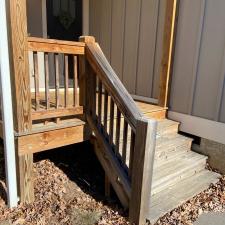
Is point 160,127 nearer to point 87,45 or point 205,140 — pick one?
point 205,140

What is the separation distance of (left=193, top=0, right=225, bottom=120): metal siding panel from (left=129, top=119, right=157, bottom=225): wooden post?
166cm

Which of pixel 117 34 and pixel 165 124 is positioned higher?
pixel 117 34

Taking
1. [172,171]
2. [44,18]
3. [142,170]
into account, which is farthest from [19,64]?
[44,18]

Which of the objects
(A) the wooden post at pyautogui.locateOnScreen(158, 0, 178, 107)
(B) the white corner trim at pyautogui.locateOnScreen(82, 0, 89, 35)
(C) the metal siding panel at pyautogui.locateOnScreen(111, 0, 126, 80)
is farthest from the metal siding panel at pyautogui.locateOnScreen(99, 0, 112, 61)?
(A) the wooden post at pyautogui.locateOnScreen(158, 0, 178, 107)

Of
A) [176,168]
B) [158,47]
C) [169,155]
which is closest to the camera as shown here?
[176,168]

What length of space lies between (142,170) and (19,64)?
152cm

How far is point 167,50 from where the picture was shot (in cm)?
400

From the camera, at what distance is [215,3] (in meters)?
3.47

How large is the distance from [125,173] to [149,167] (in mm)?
406

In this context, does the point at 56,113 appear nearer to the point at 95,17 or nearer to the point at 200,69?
the point at 200,69

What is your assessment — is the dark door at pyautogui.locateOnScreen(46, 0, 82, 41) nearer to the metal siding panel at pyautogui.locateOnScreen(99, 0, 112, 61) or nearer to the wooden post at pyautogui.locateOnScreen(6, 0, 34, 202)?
the metal siding panel at pyautogui.locateOnScreen(99, 0, 112, 61)

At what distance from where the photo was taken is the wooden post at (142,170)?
2371 millimetres

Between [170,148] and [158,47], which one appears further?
[158,47]

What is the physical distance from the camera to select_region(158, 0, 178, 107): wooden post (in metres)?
3.87
